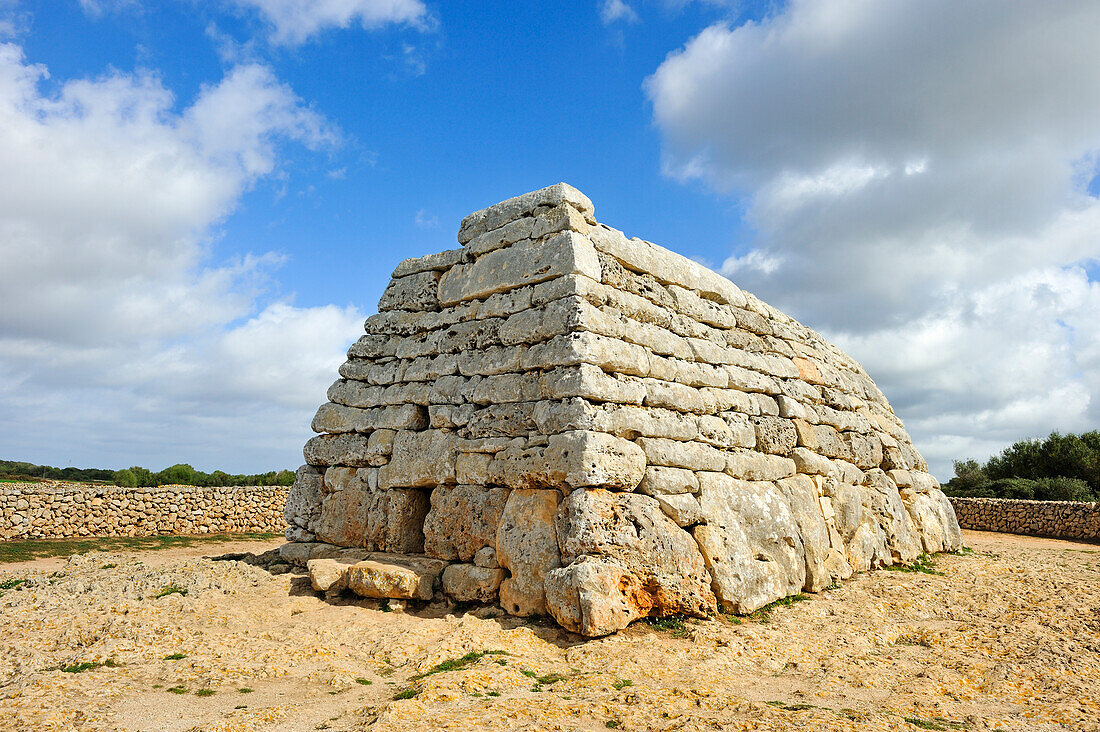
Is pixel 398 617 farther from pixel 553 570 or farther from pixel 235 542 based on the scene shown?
pixel 235 542

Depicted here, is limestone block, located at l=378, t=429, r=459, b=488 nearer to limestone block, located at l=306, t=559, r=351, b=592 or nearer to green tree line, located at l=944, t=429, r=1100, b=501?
limestone block, located at l=306, t=559, r=351, b=592

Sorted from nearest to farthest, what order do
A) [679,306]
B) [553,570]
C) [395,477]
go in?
[553,570]
[395,477]
[679,306]

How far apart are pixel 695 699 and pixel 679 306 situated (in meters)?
4.99

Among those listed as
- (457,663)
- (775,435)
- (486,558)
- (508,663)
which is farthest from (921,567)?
(457,663)

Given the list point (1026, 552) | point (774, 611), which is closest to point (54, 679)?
point (774, 611)

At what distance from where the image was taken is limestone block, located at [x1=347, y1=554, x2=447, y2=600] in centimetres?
655

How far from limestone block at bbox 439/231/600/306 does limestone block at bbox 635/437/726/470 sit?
1.96 meters

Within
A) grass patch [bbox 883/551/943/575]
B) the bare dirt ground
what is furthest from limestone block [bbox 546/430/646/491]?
grass patch [bbox 883/551/943/575]

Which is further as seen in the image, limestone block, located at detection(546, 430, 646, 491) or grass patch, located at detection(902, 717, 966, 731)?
limestone block, located at detection(546, 430, 646, 491)

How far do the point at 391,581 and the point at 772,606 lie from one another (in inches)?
152

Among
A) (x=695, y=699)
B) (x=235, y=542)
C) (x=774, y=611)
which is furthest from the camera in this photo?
(x=235, y=542)

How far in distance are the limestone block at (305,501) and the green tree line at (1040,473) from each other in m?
22.9

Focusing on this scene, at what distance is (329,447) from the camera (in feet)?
28.9

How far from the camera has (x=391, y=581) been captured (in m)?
6.54
